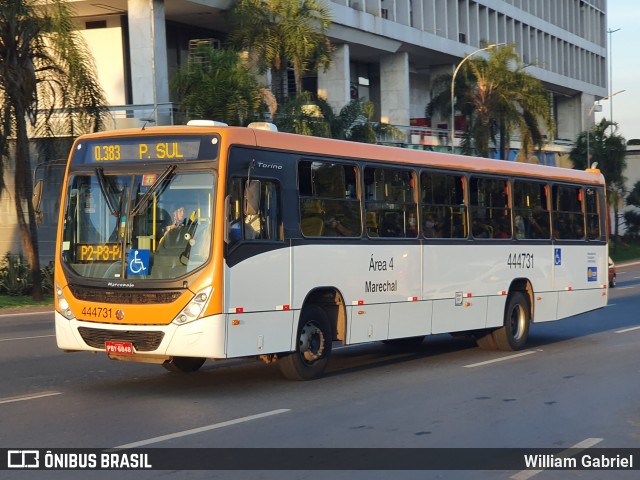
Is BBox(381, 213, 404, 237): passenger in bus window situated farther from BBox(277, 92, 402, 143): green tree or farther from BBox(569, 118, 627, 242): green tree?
BBox(569, 118, 627, 242): green tree

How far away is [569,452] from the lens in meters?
8.66

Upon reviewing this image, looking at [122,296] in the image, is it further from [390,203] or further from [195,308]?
[390,203]

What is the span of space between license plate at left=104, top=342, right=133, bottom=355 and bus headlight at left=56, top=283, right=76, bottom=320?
645 millimetres

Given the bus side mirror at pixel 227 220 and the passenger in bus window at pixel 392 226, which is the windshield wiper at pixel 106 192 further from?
the passenger in bus window at pixel 392 226

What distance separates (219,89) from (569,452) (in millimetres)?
25563

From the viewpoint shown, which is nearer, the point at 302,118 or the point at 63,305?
the point at 63,305

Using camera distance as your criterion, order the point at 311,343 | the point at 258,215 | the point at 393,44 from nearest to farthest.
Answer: the point at 258,215 < the point at 311,343 < the point at 393,44

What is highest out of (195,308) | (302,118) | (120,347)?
(302,118)

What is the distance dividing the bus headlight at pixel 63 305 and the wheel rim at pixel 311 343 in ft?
9.00

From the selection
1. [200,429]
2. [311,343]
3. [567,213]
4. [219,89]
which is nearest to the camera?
[200,429]

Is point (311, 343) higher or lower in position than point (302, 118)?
lower

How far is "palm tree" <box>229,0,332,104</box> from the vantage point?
3697 cm

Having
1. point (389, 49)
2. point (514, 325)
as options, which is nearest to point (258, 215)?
point (514, 325)

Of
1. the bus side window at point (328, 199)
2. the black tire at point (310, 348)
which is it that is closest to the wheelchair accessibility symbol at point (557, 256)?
the bus side window at point (328, 199)
